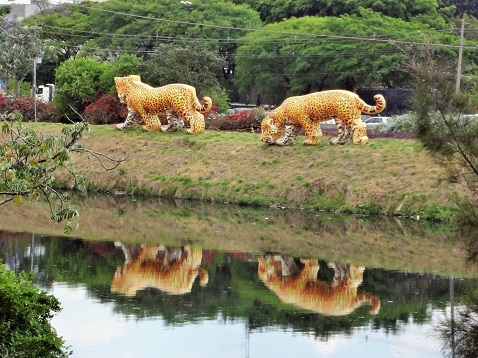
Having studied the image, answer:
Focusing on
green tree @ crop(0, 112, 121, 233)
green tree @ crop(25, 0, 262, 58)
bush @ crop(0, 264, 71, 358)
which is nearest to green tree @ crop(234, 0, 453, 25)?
green tree @ crop(25, 0, 262, 58)

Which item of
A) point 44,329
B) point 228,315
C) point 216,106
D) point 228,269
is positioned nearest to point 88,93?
point 216,106

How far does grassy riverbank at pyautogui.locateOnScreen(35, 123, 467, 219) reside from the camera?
31125mm

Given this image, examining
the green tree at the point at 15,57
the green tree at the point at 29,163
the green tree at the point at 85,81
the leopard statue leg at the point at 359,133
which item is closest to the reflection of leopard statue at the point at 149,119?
the green tree at the point at 85,81

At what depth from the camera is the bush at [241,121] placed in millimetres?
41031

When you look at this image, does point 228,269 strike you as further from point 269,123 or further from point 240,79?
point 240,79

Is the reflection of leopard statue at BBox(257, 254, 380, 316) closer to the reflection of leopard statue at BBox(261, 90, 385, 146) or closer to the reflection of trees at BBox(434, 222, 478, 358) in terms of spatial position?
the reflection of trees at BBox(434, 222, 478, 358)

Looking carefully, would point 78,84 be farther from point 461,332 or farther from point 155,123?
point 461,332

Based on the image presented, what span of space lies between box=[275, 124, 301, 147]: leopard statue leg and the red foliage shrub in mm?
9466

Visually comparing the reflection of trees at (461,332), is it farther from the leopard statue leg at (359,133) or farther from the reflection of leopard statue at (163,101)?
the reflection of leopard statue at (163,101)

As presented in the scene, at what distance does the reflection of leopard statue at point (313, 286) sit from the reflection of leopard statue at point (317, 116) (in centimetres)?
1024

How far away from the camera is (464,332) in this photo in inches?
622

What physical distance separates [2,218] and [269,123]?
9.06 meters

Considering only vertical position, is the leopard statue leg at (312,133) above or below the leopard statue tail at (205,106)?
below

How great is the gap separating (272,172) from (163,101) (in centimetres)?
505
